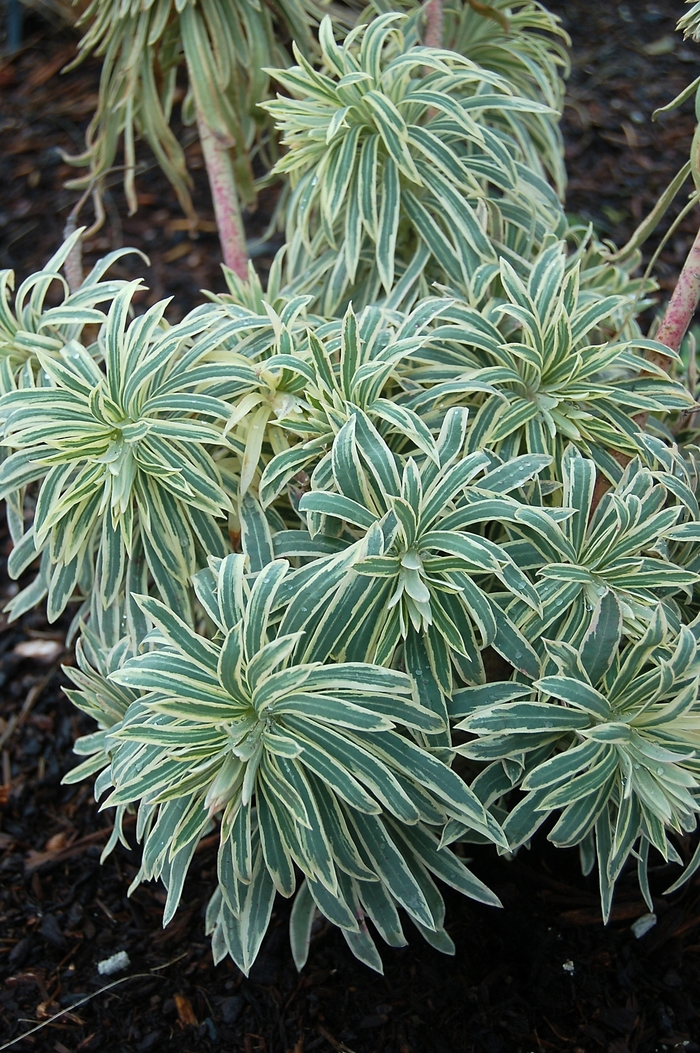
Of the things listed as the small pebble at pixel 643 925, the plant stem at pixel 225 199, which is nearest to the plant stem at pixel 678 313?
the small pebble at pixel 643 925

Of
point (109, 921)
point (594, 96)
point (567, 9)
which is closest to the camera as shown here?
point (109, 921)

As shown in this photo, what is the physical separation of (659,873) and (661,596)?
65 cm

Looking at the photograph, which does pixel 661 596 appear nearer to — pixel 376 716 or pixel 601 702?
pixel 601 702

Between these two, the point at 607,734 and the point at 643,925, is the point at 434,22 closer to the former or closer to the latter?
the point at 607,734

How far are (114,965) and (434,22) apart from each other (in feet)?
6.73

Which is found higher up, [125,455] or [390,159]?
[390,159]

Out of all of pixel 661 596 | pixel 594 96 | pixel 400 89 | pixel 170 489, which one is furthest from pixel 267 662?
pixel 594 96

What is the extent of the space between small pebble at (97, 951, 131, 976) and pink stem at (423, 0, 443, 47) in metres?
1.98

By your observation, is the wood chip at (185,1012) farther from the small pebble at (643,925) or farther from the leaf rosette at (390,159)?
the leaf rosette at (390,159)

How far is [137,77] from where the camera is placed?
2.15 meters

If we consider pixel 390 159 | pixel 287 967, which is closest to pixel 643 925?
pixel 287 967

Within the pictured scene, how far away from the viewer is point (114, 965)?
169 centimetres

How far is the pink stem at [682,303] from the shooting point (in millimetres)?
1410

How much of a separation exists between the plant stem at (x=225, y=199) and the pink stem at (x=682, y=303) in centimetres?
103
